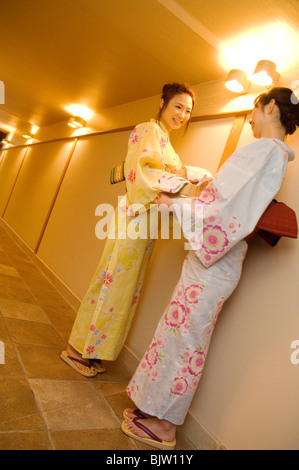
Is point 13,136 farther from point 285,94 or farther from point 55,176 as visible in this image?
point 285,94

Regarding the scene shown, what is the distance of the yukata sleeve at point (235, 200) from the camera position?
1370 millimetres

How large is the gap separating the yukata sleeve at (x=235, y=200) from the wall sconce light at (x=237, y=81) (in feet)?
2.68

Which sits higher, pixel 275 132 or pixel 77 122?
pixel 77 122

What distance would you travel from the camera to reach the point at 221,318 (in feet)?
5.54

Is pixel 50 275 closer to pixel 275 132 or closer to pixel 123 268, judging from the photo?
pixel 123 268

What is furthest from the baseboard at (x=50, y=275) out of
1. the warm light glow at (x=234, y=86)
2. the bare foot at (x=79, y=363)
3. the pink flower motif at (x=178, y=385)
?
the warm light glow at (x=234, y=86)

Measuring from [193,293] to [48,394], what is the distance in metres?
0.90

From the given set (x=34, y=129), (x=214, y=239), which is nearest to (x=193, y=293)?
(x=214, y=239)

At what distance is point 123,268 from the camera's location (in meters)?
1.94

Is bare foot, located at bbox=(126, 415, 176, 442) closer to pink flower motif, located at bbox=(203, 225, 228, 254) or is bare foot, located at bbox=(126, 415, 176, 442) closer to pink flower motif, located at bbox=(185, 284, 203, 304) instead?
pink flower motif, located at bbox=(185, 284, 203, 304)

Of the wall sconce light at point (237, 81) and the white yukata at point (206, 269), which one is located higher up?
the wall sconce light at point (237, 81)

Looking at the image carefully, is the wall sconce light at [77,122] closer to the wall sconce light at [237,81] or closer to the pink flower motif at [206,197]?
the wall sconce light at [237,81]

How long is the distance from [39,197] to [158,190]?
4.43 meters

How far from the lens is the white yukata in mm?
1379
